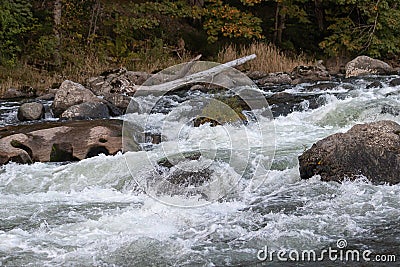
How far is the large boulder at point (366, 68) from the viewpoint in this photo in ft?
53.4

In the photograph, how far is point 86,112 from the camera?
36.2 ft

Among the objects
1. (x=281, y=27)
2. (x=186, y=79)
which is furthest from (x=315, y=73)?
(x=281, y=27)

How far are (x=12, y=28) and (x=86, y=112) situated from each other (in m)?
6.75

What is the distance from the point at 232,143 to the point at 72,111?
12.4 ft

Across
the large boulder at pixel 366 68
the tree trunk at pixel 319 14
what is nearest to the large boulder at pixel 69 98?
the large boulder at pixel 366 68

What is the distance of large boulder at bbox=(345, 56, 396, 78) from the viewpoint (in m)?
16.3

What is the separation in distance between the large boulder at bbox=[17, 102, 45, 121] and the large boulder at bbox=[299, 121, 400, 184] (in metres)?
6.43

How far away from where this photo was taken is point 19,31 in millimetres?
16266

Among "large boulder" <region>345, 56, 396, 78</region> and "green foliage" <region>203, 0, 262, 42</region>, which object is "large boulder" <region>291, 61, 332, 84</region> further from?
"green foliage" <region>203, 0, 262, 42</region>

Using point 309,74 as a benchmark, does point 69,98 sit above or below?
above

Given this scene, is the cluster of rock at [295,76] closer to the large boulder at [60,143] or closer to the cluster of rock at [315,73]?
the cluster of rock at [315,73]
